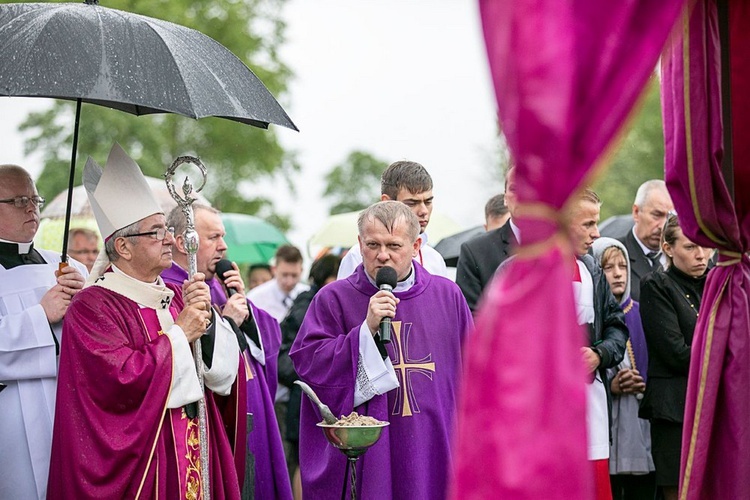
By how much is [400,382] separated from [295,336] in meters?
2.66

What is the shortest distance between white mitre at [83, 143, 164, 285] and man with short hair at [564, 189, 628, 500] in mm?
2316

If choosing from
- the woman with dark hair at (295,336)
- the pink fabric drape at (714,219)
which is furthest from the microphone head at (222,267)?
the pink fabric drape at (714,219)

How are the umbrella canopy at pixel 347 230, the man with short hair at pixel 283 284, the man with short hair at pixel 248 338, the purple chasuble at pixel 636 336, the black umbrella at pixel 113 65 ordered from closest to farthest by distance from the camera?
1. the black umbrella at pixel 113 65
2. the man with short hair at pixel 248 338
3. the purple chasuble at pixel 636 336
4. the man with short hair at pixel 283 284
5. the umbrella canopy at pixel 347 230

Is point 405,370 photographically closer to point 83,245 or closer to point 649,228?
point 649,228

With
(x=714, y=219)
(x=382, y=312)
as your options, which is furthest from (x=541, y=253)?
(x=382, y=312)

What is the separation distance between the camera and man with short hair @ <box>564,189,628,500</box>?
631 cm

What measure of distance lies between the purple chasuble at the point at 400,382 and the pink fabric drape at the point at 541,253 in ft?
8.50

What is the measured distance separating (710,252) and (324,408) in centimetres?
316

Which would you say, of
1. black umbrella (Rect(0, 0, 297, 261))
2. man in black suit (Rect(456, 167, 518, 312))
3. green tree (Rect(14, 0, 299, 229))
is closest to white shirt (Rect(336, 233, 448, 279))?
man in black suit (Rect(456, 167, 518, 312))

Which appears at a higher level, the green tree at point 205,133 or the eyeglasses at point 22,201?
the green tree at point 205,133

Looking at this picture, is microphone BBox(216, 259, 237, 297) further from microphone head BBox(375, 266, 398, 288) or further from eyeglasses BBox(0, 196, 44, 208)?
microphone head BBox(375, 266, 398, 288)

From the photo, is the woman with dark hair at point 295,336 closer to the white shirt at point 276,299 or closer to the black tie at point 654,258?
the white shirt at point 276,299

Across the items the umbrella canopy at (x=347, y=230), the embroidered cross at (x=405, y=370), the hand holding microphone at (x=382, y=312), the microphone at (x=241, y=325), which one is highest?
the umbrella canopy at (x=347, y=230)

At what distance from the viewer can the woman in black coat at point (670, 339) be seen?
702 centimetres
